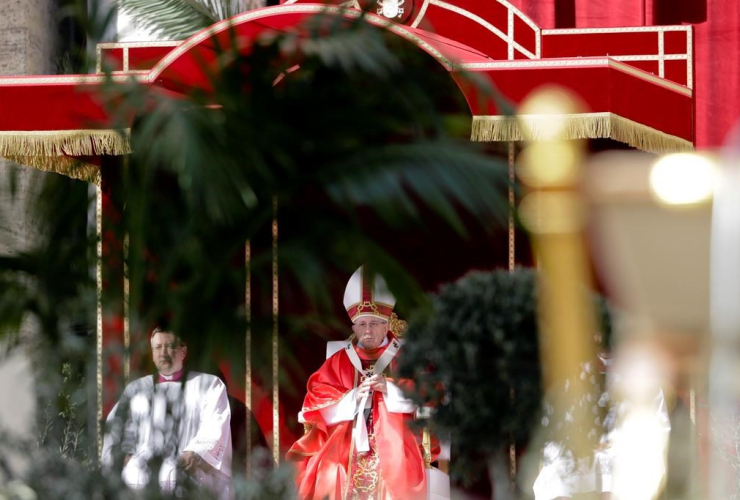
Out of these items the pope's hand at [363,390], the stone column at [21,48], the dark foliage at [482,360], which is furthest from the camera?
the stone column at [21,48]

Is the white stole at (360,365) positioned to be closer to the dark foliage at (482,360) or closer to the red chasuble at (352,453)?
the red chasuble at (352,453)

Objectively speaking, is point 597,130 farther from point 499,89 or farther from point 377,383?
point 377,383

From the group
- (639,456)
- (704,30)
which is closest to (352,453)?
(704,30)

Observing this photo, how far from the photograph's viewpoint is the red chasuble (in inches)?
261

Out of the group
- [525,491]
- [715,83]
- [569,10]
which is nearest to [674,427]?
[525,491]

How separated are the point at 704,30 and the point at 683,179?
24.2 ft

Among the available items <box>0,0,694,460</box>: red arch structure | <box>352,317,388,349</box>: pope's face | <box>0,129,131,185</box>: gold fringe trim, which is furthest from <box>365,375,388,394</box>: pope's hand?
<box>0,129,131,185</box>: gold fringe trim

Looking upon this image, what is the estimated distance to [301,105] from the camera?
3209 millimetres

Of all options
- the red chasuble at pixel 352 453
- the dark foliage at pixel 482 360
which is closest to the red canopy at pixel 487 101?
the dark foliage at pixel 482 360

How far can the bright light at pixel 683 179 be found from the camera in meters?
1.27

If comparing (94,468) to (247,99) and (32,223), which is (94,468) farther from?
(247,99)

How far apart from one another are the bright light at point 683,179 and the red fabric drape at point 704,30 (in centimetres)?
696

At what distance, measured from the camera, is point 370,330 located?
689cm

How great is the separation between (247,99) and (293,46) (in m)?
0.19
